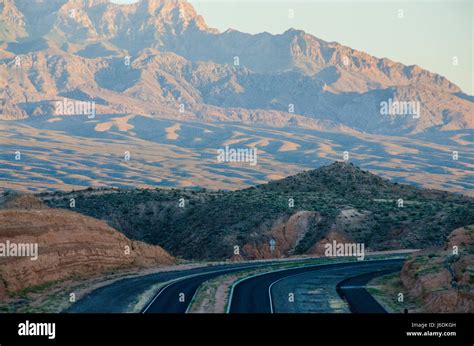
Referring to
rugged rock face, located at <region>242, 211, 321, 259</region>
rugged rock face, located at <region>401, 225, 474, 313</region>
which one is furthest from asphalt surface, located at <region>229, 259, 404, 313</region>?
rugged rock face, located at <region>242, 211, 321, 259</region>

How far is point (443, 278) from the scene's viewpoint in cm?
4562

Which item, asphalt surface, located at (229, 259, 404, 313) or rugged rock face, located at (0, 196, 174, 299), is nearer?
asphalt surface, located at (229, 259, 404, 313)

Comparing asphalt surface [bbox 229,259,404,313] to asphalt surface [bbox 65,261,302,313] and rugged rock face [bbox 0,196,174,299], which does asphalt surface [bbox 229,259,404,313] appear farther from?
rugged rock face [bbox 0,196,174,299]

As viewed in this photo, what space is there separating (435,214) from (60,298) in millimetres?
58478

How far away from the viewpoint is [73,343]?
1112 inches

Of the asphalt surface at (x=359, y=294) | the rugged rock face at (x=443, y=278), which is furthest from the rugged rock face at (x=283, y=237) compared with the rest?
the asphalt surface at (x=359, y=294)

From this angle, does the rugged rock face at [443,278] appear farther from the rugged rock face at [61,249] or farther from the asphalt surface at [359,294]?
the rugged rock face at [61,249]

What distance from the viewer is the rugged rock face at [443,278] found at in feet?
127

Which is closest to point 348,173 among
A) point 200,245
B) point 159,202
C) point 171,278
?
point 159,202

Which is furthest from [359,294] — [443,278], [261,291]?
[261,291]

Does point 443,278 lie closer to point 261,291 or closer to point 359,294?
point 359,294

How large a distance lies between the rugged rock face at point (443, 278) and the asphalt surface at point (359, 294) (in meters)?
2.49

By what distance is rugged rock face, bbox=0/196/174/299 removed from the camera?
48.1m

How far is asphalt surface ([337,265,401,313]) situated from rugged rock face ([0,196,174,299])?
17159mm
